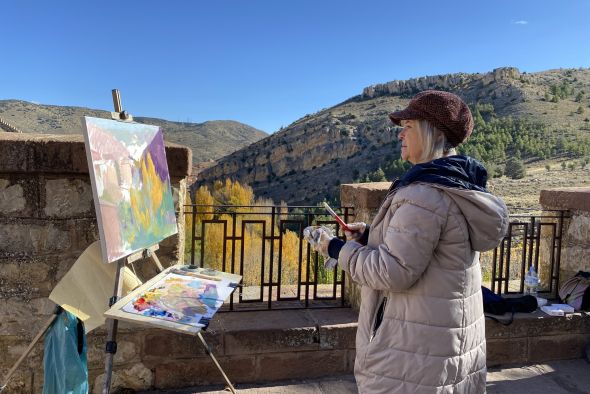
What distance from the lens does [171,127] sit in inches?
2579

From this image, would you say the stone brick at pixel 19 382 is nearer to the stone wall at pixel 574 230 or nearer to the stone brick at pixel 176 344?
the stone brick at pixel 176 344

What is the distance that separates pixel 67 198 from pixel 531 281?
3.96 meters

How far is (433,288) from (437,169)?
17.9 inches

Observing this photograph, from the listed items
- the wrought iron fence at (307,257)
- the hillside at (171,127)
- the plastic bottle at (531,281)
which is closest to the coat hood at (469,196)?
the wrought iron fence at (307,257)

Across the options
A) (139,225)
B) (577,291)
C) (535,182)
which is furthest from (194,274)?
(535,182)

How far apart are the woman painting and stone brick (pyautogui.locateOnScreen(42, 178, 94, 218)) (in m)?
1.96

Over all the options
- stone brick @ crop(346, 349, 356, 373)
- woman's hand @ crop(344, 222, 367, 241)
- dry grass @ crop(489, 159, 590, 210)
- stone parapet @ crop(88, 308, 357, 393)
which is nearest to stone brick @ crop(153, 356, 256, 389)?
stone parapet @ crop(88, 308, 357, 393)

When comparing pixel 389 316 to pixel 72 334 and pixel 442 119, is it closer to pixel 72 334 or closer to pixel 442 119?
pixel 442 119

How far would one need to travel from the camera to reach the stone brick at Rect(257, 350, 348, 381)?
11.6ft

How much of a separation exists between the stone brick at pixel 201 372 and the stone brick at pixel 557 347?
2409 millimetres

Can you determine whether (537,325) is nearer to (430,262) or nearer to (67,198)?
(430,262)

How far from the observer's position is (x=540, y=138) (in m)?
37.0

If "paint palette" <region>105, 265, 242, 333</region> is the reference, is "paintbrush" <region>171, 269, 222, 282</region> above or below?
above

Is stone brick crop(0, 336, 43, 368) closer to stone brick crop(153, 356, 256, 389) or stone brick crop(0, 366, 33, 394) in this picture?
stone brick crop(0, 366, 33, 394)
